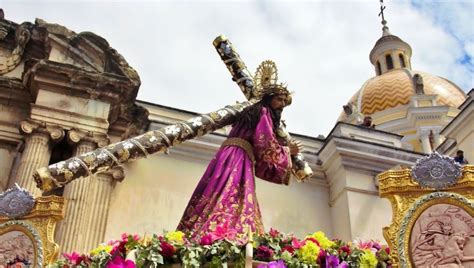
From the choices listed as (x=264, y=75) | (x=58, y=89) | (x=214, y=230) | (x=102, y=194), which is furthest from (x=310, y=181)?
(x=214, y=230)

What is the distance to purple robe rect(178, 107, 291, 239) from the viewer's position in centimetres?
508

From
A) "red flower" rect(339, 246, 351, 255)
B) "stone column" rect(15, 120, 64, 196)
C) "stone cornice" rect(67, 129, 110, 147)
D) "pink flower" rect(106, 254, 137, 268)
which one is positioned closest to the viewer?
"pink flower" rect(106, 254, 137, 268)

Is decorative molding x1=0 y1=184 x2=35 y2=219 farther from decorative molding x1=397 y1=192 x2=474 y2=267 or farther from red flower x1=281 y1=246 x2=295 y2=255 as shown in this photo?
decorative molding x1=397 y1=192 x2=474 y2=267

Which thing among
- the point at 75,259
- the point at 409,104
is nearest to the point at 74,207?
the point at 75,259

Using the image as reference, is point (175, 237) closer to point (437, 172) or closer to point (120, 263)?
point (120, 263)

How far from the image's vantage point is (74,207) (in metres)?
8.82

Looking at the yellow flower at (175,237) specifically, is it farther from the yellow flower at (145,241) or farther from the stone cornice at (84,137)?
the stone cornice at (84,137)

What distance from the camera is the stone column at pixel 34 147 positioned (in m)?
8.95

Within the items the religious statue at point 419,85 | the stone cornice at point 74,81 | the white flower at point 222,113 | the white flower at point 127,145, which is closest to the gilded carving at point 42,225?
the white flower at point 127,145

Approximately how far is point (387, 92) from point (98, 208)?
27563mm

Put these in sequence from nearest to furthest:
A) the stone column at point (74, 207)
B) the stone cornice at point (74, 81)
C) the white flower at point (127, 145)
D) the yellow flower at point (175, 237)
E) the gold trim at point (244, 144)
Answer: the yellow flower at point (175, 237)
the white flower at point (127, 145)
the gold trim at point (244, 144)
the stone column at point (74, 207)
the stone cornice at point (74, 81)

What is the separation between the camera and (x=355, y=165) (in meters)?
12.4

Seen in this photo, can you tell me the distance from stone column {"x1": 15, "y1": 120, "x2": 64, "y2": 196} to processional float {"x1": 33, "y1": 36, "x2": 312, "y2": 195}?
3640mm

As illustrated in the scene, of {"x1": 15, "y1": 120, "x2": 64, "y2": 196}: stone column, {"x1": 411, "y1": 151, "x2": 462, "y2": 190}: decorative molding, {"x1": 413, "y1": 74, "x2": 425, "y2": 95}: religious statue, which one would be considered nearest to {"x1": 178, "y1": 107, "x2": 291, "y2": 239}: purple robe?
{"x1": 411, "y1": 151, "x2": 462, "y2": 190}: decorative molding
